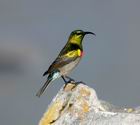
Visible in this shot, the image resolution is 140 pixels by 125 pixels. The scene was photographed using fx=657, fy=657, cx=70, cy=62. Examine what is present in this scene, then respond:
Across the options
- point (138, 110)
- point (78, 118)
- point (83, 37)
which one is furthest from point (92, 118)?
point (83, 37)

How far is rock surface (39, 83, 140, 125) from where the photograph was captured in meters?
11.3

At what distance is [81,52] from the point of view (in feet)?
59.9

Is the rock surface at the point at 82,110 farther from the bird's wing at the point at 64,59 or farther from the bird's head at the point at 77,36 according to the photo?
the bird's head at the point at 77,36

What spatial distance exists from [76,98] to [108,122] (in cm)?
177

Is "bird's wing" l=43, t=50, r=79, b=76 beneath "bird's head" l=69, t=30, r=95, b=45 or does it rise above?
beneath

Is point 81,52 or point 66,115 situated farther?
point 81,52

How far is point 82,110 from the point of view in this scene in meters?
12.2

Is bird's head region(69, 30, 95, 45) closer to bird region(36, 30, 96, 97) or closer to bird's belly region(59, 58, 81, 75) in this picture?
bird region(36, 30, 96, 97)

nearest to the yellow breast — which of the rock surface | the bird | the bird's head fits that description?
the bird

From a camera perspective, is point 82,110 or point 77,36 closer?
point 82,110

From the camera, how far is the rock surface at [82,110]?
11273mm

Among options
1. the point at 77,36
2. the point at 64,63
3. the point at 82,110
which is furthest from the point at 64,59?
the point at 82,110

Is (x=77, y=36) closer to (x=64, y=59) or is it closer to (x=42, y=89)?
(x=64, y=59)

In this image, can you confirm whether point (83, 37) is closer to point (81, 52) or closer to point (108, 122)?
point (81, 52)
